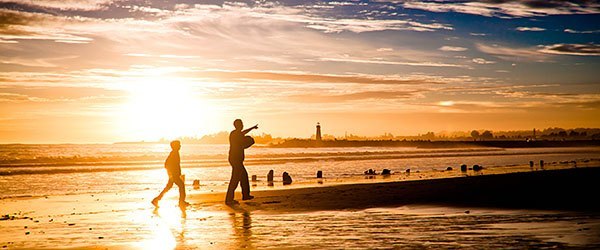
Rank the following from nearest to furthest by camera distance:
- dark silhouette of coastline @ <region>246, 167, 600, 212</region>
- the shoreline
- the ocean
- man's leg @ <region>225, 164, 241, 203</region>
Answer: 1. dark silhouette of coastline @ <region>246, 167, 600, 212</region>
2. the shoreline
3. man's leg @ <region>225, 164, 241, 203</region>
4. the ocean

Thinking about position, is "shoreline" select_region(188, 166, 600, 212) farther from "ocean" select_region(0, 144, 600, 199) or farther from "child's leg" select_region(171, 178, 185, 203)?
"ocean" select_region(0, 144, 600, 199)

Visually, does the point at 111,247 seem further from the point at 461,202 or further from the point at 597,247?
the point at 461,202

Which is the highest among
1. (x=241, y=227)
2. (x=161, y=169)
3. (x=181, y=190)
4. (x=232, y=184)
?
(x=232, y=184)

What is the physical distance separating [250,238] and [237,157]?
9.60 m

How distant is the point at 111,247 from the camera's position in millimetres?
10805

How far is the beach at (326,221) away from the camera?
10.6 m

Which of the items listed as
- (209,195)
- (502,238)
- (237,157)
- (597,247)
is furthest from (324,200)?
(597,247)

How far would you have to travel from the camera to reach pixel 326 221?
14.1 meters

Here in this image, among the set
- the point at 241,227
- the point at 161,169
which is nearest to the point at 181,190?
the point at 241,227

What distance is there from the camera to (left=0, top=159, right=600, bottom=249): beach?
10.6m

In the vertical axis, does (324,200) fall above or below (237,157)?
below

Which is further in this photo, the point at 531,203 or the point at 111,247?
the point at 531,203

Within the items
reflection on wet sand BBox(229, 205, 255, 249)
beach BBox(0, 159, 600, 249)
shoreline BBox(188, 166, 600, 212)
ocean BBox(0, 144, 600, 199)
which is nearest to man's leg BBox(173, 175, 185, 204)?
beach BBox(0, 159, 600, 249)

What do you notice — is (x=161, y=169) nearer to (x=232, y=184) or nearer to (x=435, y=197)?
(x=232, y=184)
